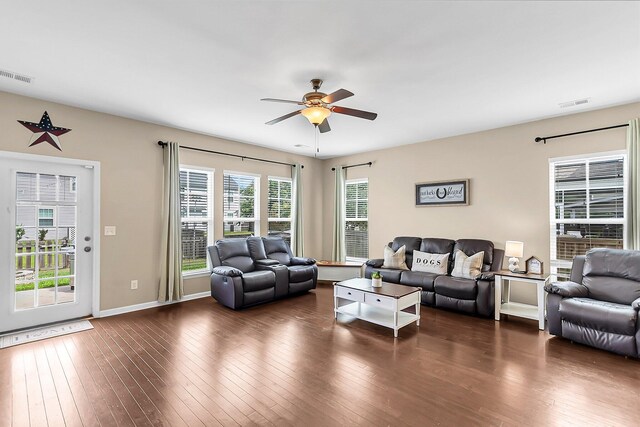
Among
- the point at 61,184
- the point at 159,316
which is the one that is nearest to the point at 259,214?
the point at 159,316

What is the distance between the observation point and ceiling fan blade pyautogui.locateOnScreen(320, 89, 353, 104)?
111 inches

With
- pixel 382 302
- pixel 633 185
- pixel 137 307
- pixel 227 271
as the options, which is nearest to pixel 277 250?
pixel 227 271

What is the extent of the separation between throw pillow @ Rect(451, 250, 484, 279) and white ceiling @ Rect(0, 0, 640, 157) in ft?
Answer: 6.78

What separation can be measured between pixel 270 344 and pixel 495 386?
2.15 m

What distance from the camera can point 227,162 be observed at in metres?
5.77

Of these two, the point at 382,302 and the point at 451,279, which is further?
the point at 451,279

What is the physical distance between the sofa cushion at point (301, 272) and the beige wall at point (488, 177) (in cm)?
164

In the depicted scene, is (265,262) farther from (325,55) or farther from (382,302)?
(325,55)

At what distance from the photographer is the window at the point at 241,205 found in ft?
19.1

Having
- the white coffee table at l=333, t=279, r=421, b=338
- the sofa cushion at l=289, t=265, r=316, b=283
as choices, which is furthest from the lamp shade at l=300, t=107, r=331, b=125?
the sofa cushion at l=289, t=265, r=316, b=283

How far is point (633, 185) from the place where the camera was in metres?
3.77

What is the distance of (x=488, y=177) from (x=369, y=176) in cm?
236

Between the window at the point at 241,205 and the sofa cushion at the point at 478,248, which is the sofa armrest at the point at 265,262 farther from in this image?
the sofa cushion at the point at 478,248

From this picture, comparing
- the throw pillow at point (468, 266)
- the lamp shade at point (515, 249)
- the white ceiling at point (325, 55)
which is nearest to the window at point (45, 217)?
the white ceiling at point (325, 55)
